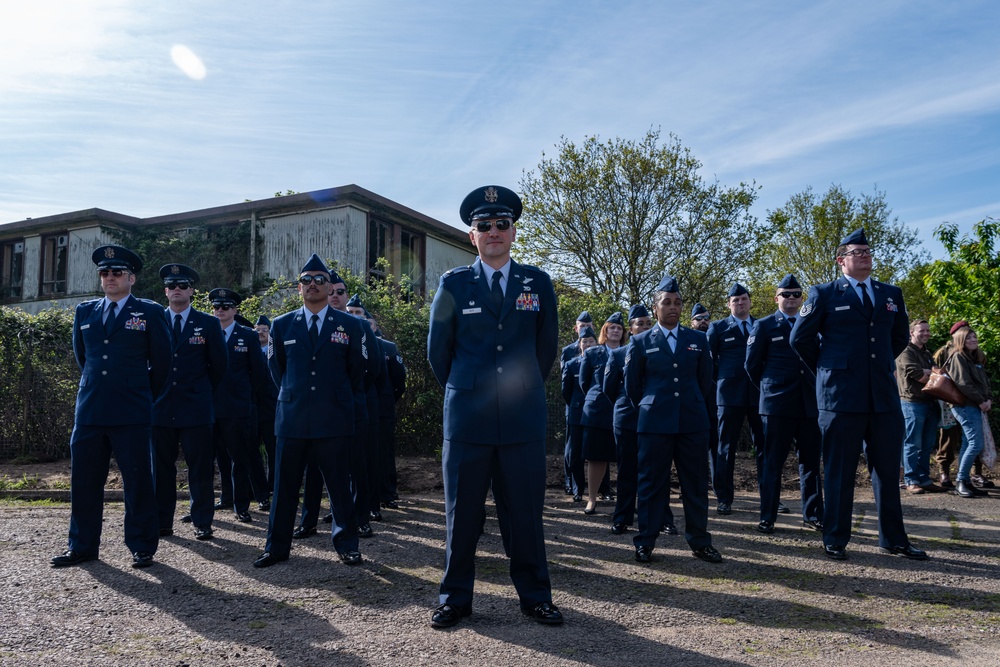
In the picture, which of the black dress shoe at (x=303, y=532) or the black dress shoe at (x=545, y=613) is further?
the black dress shoe at (x=303, y=532)

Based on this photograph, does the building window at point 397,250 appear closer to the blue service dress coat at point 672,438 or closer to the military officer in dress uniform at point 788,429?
the military officer in dress uniform at point 788,429

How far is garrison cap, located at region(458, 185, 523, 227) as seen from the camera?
460 cm

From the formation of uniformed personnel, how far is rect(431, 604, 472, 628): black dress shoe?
6.90ft

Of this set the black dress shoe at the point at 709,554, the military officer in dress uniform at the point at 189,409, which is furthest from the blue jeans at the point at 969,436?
the military officer in dress uniform at the point at 189,409

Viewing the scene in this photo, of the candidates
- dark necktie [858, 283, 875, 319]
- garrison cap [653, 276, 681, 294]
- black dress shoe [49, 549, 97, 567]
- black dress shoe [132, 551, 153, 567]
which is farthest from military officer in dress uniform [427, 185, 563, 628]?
black dress shoe [49, 549, 97, 567]

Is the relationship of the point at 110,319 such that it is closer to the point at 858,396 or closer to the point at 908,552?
the point at 858,396

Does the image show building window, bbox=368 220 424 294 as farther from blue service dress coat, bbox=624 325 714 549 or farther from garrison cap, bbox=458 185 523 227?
garrison cap, bbox=458 185 523 227

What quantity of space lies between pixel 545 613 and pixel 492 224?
2227 mm

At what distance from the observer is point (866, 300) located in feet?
20.3

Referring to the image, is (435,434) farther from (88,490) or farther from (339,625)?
(339,625)

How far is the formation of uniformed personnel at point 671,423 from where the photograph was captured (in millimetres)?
6086

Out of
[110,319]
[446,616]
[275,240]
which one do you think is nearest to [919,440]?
[446,616]

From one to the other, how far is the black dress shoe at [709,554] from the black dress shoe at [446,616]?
7.88 feet

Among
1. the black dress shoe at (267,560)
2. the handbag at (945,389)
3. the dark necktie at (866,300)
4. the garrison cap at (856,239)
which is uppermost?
the garrison cap at (856,239)
